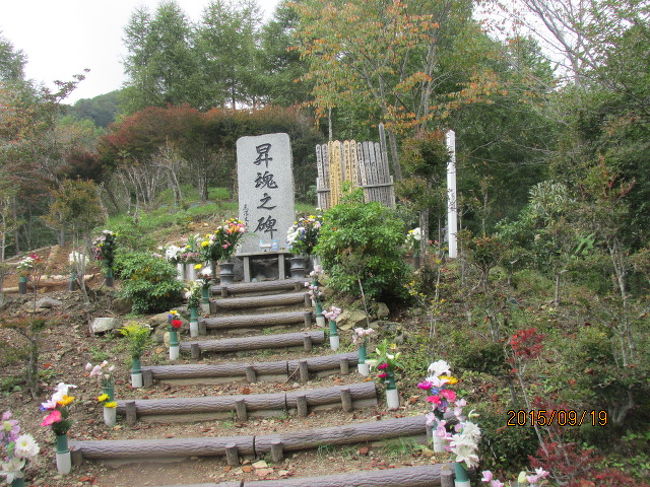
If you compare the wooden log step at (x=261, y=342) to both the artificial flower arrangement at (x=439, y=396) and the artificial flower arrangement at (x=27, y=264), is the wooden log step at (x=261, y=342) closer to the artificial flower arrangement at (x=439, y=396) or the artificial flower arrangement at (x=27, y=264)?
the artificial flower arrangement at (x=439, y=396)

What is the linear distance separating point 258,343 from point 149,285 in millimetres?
2162

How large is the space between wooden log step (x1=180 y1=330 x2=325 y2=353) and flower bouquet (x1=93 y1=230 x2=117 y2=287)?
3274 mm

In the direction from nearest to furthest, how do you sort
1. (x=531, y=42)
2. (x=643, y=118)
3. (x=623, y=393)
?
(x=623, y=393) < (x=643, y=118) < (x=531, y=42)

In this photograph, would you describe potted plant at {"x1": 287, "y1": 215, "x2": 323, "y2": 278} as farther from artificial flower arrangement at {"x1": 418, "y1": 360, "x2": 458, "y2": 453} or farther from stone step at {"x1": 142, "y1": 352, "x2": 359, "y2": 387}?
artificial flower arrangement at {"x1": 418, "y1": 360, "x2": 458, "y2": 453}

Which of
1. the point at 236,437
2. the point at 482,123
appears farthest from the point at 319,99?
the point at 236,437

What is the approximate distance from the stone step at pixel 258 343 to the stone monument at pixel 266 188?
11.2 feet

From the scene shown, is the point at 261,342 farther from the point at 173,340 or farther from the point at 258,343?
the point at 173,340

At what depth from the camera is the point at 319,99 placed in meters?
12.2

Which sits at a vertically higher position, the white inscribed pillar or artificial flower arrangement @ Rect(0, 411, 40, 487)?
the white inscribed pillar

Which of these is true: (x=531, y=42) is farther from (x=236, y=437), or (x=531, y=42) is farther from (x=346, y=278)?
(x=236, y=437)

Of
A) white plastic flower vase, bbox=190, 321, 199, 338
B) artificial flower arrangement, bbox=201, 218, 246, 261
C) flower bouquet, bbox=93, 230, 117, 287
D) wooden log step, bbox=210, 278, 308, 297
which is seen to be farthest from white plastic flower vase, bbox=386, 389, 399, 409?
flower bouquet, bbox=93, 230, 117, 287

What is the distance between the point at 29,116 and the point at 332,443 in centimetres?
1366

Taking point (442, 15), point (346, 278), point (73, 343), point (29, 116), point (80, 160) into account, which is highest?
point (442, 15)

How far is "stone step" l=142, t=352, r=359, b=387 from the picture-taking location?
5.35 metres
